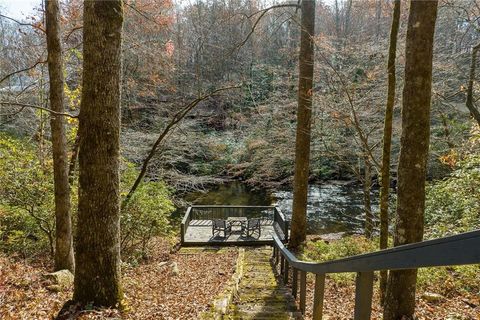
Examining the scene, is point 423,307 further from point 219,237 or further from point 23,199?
point 219,237

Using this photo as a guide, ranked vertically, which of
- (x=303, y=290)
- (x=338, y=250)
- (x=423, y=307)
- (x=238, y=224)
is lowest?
(x=238, y=224)

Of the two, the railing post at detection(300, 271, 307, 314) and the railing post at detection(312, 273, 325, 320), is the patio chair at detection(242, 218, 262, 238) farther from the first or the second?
the railing post at detection(312, 273, 325, 320)

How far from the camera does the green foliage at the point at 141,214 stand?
30.1 feet

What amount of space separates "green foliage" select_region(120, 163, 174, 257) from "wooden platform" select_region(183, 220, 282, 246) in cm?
204

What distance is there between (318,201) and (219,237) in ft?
27.6

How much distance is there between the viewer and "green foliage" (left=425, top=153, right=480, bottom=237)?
672 cm

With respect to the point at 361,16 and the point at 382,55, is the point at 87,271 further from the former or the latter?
the point at 361,16

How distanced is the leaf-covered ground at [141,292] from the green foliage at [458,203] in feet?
16.2

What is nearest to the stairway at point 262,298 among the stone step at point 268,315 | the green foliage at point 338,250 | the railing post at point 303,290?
the stone step at point 268,315

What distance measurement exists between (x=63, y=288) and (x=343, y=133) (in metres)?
11.0

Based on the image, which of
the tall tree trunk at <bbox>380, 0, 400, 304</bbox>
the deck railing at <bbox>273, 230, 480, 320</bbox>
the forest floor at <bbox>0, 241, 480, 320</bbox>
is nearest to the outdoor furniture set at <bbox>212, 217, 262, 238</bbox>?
the forest floor at <bbox>0, 241, 480, 320</bbox>

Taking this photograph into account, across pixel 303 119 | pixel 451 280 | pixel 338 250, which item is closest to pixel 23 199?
pixel 303 119

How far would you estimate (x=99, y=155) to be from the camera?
12.6 ft

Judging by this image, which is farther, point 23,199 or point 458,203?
point 458,203
